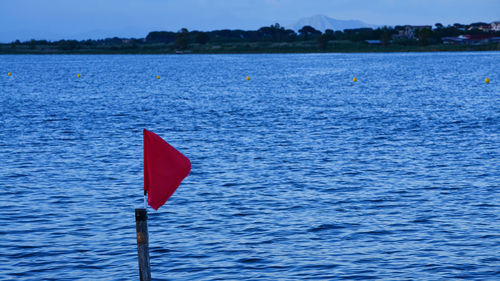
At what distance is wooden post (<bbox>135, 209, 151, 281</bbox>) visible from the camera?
13273 millimetres

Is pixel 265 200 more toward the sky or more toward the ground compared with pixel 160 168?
more toward the ground

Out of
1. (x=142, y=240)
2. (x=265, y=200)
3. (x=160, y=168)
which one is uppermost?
(x=160, y=168)

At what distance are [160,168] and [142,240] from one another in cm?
139

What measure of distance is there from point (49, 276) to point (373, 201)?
11.2m

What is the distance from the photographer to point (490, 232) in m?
19.4

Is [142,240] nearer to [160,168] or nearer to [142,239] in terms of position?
[142,239]

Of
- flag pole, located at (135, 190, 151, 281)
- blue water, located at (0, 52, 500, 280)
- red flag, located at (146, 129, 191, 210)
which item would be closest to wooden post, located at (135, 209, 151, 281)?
flag pole, located at (135, 190, 151, 281)

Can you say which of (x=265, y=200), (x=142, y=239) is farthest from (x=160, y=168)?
(x=265, y=200)

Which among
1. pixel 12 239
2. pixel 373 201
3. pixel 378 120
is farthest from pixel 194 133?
pixel 12 239

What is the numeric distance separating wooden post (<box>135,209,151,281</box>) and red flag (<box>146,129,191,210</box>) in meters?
0.28

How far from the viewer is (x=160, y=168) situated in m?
13.5

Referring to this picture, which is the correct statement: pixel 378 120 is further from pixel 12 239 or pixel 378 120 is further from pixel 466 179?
pixel 12 239

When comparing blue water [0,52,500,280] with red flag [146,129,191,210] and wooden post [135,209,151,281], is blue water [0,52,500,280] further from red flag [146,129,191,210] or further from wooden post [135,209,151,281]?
red flag [146,129,191,210]

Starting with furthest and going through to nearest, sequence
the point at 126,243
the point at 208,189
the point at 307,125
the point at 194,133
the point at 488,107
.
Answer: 1. the point at 488,107
2. the point at 307,125
3. the point at 194,133
4. the point at 208,189
5. the point at 126,243
